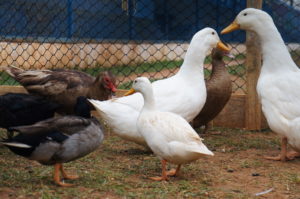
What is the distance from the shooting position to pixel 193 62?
5387mm

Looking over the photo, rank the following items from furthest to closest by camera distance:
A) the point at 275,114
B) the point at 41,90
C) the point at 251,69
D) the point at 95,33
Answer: the point at 95,33
the point at 251,69
the point at 41,90
the point at 275,114

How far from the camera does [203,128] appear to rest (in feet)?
21.1

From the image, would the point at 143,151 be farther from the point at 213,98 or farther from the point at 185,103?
the point at 213,98

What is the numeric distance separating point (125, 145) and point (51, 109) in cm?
94

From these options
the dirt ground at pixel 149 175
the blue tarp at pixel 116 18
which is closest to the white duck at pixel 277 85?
the dirt ground at pixel 149 175

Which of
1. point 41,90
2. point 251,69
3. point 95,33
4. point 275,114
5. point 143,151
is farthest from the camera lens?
point 95,33

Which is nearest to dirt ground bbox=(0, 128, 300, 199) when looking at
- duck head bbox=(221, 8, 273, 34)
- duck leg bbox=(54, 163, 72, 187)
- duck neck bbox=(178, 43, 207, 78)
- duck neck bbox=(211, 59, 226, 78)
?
duck leg bbox=(54, 163, 72, 187)

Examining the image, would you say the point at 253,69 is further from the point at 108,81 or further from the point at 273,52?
the point at 108,81

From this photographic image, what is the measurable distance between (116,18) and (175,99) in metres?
5.71

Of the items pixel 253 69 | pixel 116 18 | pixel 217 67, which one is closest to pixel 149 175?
pixel 217 67

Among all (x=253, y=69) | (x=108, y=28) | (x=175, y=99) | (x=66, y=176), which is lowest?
(x=66, y=176)

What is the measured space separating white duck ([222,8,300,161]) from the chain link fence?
14.8 ft

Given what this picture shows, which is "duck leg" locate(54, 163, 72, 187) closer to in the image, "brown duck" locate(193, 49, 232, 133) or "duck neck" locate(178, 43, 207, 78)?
"duck neck" locate(178, 43, 207, 78)

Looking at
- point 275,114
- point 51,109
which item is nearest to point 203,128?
point 275,114
